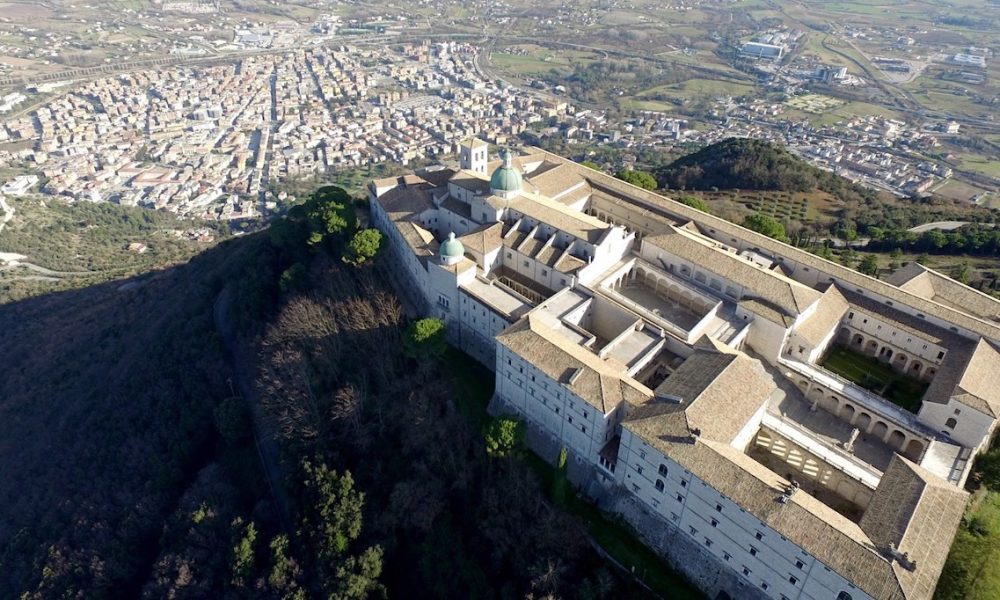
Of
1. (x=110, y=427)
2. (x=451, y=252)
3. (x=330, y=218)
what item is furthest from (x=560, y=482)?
(x=110, y=427)

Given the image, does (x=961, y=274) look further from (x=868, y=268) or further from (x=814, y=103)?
(x=814, y=103)

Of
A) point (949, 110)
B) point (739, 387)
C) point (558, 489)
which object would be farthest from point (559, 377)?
point (949, 110)

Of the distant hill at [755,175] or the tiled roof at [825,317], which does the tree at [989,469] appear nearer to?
the tiled roof at [825,317]

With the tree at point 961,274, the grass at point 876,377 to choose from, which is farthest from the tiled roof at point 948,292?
the tree at point 961,274

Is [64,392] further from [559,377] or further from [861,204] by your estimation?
→ [861,204]

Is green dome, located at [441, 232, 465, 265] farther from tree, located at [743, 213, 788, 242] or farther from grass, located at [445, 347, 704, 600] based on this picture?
tree, located at [743, 213, 788, 242]

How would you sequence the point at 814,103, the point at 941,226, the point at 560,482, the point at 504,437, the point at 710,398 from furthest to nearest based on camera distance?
the point at 814,103 → the point at 941,226 → the point at 504,437 → the point at 560,482 → the point at 710,398
